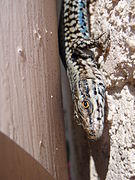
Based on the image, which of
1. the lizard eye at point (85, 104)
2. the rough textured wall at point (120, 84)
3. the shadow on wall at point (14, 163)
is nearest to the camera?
the shadow on wall at point (14, 163)

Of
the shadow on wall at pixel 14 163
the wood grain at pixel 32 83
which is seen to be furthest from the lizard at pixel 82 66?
the shadow on wall at pixel 14 163

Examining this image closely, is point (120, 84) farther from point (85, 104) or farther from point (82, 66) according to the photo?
point (82, 66)

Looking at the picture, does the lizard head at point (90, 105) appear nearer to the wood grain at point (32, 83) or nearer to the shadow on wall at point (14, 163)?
the wood grain at point (32, 83)

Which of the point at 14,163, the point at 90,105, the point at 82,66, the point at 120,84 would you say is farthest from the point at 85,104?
the point at 14,163

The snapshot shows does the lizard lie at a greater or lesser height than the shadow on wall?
greater

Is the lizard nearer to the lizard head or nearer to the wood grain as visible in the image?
the lizard head

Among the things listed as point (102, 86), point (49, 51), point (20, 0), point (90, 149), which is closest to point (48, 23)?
point (49, 51)

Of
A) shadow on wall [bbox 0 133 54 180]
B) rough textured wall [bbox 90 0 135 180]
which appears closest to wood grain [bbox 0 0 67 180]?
Answer: shadow on wall [bbox 0 133 54 180]
